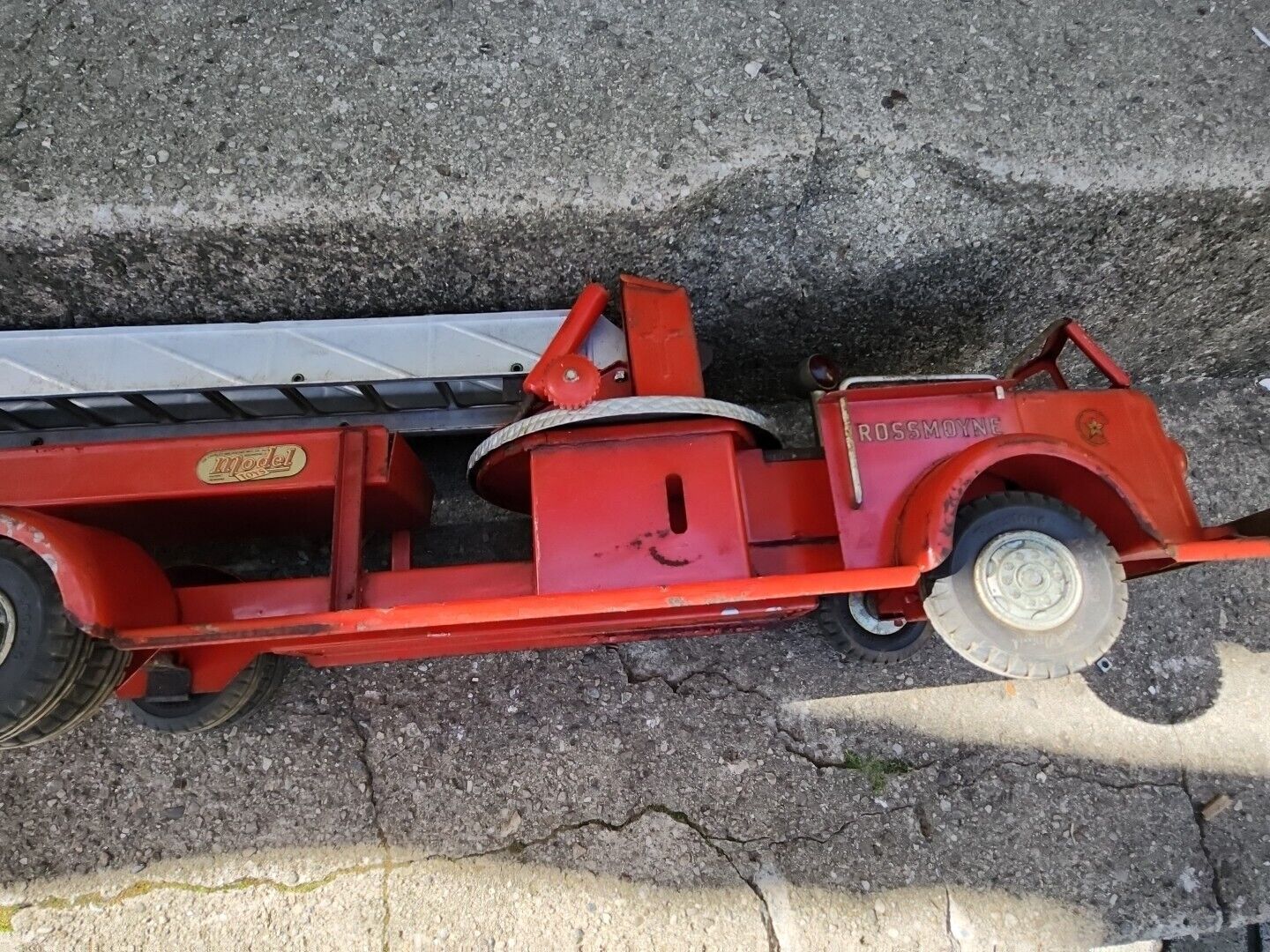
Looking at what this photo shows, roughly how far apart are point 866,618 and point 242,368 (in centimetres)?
163

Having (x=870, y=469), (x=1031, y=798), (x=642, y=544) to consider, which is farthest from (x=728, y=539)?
(x=1031, y=798)

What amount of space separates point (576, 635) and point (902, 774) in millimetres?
1011

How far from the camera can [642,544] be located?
1.46 m

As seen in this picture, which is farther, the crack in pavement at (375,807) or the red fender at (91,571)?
the crack in pavement at (375,807)

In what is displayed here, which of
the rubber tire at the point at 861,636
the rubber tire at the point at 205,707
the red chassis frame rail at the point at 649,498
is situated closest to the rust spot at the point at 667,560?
the red chassis frame rail at the point at 649,498

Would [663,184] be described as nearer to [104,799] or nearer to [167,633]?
[167,633]

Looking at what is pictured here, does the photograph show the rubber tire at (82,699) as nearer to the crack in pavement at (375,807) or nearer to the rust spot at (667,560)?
the crack in pavement at (375,807)

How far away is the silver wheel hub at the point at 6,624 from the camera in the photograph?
4.29ft

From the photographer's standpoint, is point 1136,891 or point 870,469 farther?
point 1136,891

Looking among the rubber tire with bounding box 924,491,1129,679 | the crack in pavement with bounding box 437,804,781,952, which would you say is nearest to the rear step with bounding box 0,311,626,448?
the rubber tire with bounding box 924,491,1129,679

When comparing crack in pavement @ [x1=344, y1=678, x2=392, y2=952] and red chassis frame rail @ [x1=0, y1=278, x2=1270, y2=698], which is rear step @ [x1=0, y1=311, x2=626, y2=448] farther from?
crack in pavement @ [x1=344, y1=678, x2=392, y2=952]

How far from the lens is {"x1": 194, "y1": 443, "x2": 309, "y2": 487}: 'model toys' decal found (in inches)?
60.9

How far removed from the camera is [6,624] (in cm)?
132

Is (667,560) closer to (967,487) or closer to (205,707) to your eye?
(967,487)
